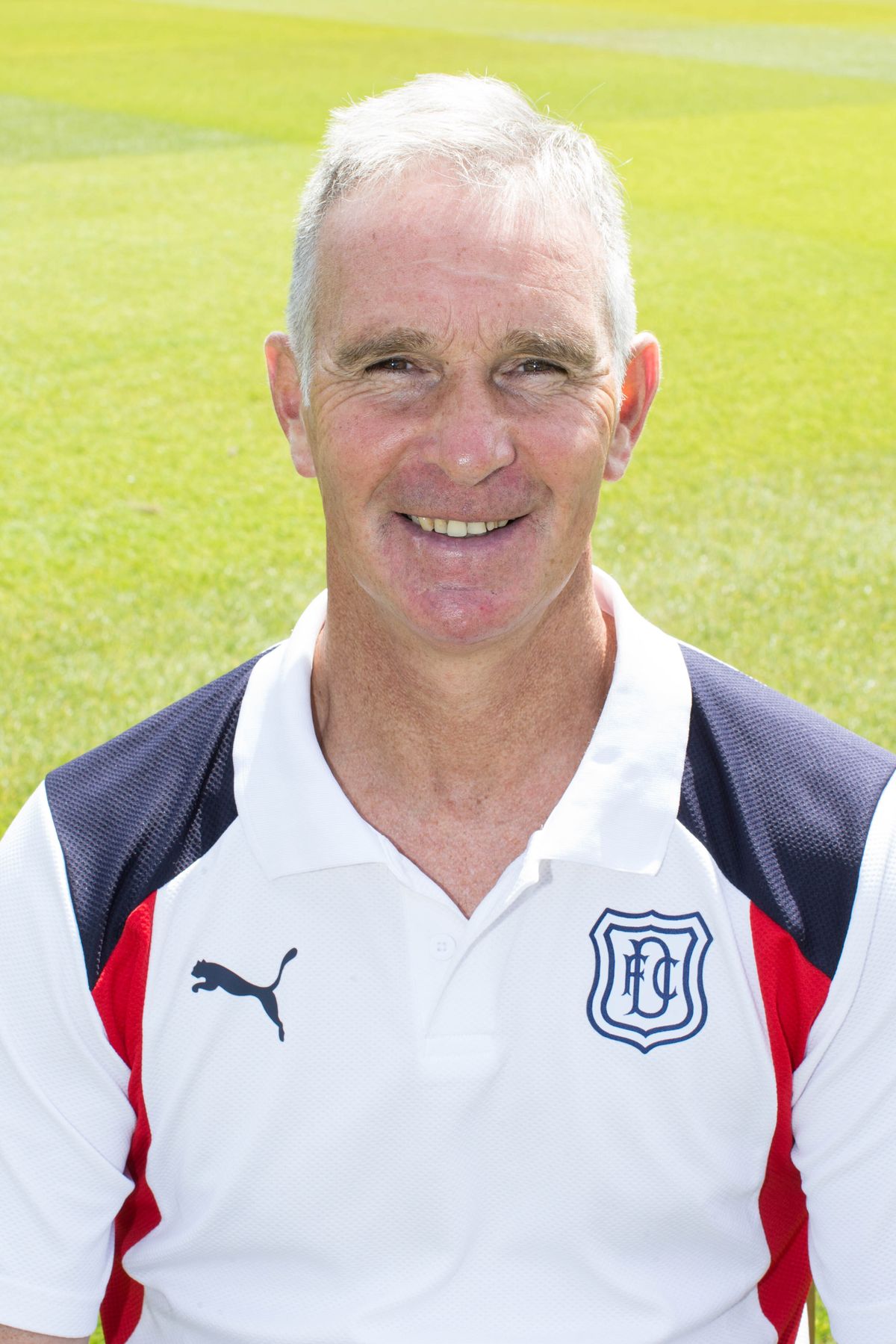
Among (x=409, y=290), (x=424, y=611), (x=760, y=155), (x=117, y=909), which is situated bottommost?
(x=117, y=909)

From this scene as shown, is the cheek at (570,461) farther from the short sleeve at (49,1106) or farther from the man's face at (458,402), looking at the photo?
the short sleeve at (49,1106)

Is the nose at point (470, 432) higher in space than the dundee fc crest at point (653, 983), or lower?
higher

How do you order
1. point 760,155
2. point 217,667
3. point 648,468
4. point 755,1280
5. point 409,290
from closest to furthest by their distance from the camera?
1. point 409,290
2. point 755,1280
3. point 217,667
4. point 648,468
5. point 760,155

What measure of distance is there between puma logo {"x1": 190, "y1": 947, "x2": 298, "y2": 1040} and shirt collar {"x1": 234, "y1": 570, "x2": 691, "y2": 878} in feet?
0.42

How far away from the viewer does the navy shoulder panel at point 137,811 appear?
188 centimetres

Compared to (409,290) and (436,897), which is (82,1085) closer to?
(436,897)

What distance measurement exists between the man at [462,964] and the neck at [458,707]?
3 cm

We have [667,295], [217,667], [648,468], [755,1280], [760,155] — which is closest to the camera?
[755,1280]

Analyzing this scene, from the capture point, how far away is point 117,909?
1.88 meters

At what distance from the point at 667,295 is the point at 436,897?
1014cm

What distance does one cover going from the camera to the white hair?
6.09 ft

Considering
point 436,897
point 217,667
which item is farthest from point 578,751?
point 217,667

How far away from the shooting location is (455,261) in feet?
6.01

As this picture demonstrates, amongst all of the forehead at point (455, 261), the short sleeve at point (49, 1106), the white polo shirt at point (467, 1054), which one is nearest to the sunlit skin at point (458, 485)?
the forehead at point (455, 261)
